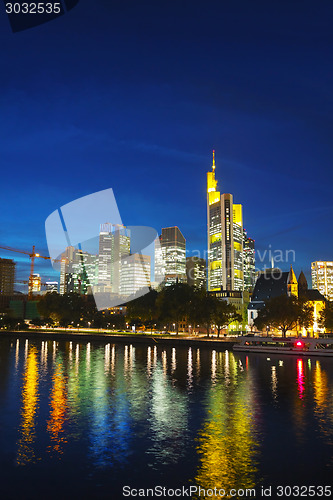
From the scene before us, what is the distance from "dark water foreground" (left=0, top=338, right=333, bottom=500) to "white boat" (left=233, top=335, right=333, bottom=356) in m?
35.3

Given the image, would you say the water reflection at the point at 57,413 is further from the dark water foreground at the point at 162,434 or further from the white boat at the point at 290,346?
the white boat at the point at 290,346

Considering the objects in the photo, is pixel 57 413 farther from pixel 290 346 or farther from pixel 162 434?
pixel 290 346

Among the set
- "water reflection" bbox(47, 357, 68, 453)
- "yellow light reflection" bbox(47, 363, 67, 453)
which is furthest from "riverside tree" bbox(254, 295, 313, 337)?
"yellow light reflection" bbox(47, 363, 67, 453)

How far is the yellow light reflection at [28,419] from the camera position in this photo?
27000 millimetres

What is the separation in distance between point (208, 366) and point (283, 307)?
57767 mm

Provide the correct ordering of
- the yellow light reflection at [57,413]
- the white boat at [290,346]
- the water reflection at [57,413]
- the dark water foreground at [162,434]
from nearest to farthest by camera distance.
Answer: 1. the dark water foreground at [162,434]
2. the water reflection at [57,413]
3. the yellow light reflection at [57,413]
4. the white boat at [290,346]

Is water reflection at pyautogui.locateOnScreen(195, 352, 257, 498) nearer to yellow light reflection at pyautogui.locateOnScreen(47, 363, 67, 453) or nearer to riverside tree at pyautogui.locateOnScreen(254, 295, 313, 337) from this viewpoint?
yellow light reflection at pyautogui.locateOnScreen(47, 363, 67, 453)

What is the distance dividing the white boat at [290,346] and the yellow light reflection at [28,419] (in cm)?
5628

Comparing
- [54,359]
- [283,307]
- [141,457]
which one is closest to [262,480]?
[141,457]

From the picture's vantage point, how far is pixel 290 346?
100 meters

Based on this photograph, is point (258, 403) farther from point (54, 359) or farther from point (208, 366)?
point (54, 359)

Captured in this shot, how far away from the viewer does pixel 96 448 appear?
28703mm

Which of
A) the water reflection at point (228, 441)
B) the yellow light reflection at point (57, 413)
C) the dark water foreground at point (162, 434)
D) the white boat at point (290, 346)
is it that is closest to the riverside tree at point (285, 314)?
the white boat at point (290, 346)

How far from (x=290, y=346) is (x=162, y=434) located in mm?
73998
